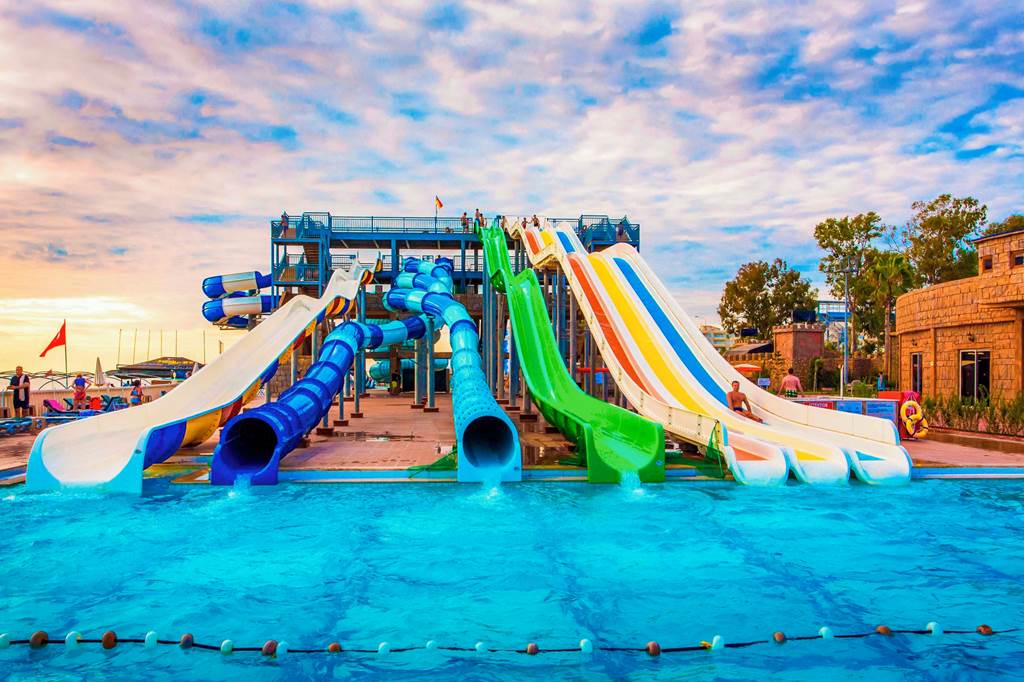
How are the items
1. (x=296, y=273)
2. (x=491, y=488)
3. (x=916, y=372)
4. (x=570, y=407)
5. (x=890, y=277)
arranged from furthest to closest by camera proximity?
(x=890, y=277)
(x=296, y=273)
(x=916, y=372)
(x=570, y=407)
(x=491, y=488)

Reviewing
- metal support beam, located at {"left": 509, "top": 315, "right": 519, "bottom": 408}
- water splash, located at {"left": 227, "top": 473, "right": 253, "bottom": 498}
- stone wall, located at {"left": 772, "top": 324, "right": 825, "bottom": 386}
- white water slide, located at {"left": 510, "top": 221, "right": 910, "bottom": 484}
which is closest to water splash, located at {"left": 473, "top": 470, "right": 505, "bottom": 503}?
water splash, located at {"left": 227, "top": 473, "right": 253, "bottom": 498}

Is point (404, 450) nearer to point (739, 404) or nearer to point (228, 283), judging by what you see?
point (739, 404)

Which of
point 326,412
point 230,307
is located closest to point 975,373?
point 326,412

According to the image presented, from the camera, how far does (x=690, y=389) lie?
567 inches

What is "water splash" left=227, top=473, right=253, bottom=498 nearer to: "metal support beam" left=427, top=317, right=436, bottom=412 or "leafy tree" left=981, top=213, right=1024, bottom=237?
"metal support beam" left=427, top=317, right=436, bottom=412

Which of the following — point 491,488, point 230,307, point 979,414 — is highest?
point 230,307

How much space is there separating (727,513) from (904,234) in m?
40.9

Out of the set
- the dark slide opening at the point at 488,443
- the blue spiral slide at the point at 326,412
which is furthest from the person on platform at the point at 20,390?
the dark slide opening at the point at 488,443

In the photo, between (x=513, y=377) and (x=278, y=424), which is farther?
(x=513, y=377)

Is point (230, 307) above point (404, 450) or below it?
above

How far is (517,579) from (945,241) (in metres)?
43.0

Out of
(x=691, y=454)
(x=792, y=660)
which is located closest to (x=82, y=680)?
(x=792, y=660)

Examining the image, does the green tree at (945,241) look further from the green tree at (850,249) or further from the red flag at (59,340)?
the red flag at (59,340)

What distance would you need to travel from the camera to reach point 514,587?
20.2ft
